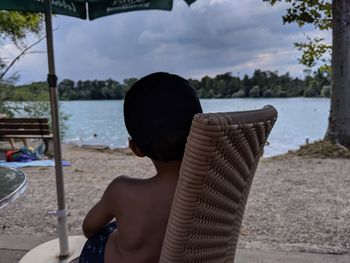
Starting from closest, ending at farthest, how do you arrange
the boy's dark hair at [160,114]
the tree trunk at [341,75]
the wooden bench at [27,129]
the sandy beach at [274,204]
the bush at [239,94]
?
the boy's dark hair at [160,114] < the sandy beach at [274,204] < the tree trunk at [341,75] < the wooden bench at [27,129] < the bush at [239,94]

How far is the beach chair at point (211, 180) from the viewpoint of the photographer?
77 cm

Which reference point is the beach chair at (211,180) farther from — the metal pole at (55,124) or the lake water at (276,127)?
the lake water at (276,127)

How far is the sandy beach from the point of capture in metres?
2.96

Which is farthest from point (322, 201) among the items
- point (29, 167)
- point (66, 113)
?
point (66, 113)

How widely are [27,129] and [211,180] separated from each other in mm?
8090

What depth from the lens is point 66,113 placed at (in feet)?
40.4

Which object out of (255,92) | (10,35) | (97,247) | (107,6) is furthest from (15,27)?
(97,247)

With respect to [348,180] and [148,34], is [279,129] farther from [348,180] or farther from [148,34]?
[348,180]

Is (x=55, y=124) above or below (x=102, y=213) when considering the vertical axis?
above

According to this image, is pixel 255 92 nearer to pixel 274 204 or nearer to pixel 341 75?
pixel 341 75

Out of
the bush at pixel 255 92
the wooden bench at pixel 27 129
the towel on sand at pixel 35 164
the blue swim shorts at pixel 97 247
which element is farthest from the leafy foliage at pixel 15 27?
the blue swim shorts at pixel 97 247

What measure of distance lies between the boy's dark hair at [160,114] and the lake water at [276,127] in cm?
785

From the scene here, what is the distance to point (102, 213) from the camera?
1.11 metres

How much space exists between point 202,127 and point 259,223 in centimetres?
281
